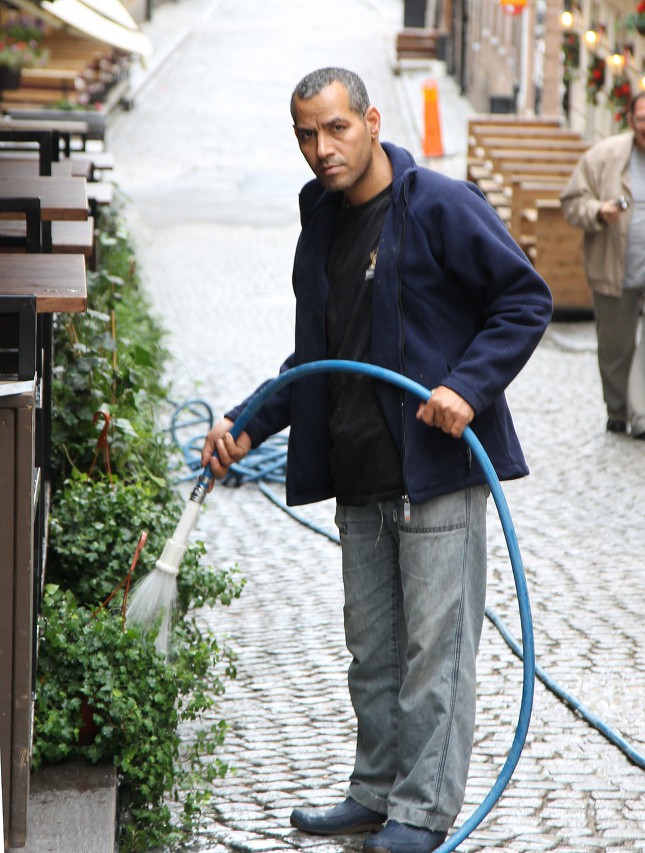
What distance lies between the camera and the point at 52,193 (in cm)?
506

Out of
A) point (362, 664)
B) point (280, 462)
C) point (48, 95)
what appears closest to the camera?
point (362, 664)

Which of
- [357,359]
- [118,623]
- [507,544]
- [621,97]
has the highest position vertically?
[621,97]

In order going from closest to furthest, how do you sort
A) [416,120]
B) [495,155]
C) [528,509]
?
1. [528,509]
2. [495,155]
3. [416,120]

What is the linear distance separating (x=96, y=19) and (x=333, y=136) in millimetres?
7710

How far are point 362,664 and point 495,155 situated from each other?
12.4 meters

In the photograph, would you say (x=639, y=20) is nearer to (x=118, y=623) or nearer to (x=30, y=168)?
(x=30, y=168)

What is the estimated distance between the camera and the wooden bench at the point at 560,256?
41.5 ft

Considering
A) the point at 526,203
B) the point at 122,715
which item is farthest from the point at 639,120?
the point at 122,715

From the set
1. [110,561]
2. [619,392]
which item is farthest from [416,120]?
[110,561]

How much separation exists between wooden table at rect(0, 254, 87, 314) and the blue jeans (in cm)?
93

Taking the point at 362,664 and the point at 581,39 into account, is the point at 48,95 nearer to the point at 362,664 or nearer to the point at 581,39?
the point at 581,39

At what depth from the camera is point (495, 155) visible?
15719 mm

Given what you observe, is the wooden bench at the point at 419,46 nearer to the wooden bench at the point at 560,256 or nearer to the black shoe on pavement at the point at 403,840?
the wooden bench at the point at 560,256

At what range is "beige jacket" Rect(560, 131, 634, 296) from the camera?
879cm
